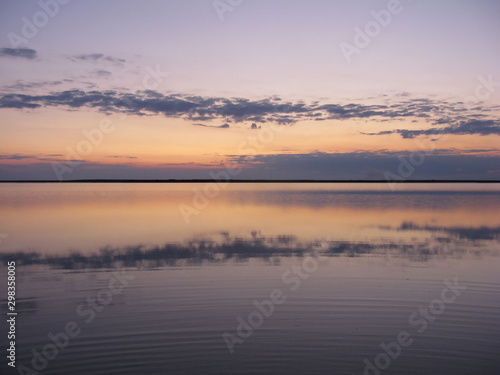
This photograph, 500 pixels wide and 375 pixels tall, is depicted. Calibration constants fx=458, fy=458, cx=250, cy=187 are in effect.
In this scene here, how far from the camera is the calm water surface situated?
24.8 feet

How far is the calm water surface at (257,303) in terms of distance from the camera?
Result: 24.8 ft

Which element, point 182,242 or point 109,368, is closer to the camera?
point 109,368

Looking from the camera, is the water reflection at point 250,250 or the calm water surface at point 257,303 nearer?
the calm water surface at point 257,303

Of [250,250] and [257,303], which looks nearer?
[257,303]

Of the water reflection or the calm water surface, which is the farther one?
the water reflection

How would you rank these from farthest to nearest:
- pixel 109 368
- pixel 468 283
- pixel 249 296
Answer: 1. pixel 468 283
2. pixel 249 296
3. pixel 109 368

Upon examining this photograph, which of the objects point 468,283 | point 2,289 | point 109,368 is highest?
point 2,289

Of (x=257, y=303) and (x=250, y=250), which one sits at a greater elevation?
(x=250, y=250)

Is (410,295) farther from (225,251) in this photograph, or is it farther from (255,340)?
(225,251)

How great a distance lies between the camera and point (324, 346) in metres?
8.09

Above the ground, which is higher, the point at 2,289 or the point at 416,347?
the point at 2,289

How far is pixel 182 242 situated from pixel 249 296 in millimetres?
8874

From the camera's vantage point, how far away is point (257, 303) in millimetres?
10711

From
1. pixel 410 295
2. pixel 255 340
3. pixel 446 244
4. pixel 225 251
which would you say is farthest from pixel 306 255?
pixel 255 340
